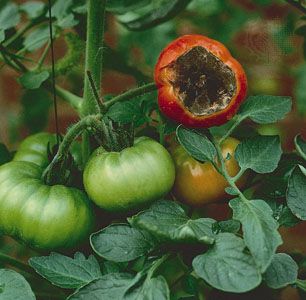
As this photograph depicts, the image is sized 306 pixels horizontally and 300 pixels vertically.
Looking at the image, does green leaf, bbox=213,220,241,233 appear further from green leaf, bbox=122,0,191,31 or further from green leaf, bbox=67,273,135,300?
green leaf, bbox=122,0,191,31

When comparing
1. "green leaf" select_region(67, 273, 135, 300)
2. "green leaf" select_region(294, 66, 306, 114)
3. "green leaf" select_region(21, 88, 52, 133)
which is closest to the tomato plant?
"green leaf" select_region(67, 273, 135, 300)

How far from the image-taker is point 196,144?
0.71 m

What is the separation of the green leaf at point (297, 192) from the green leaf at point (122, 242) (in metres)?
0.15

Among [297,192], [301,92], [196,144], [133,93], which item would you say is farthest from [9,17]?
[301,92]

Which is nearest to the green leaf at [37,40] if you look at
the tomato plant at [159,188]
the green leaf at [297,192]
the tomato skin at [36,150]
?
the tomato plant at [159,188]

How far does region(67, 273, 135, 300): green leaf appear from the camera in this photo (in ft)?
2.05

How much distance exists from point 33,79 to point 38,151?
0.10 metres

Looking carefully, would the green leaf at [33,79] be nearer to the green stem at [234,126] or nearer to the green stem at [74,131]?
the green stem at [74,131]

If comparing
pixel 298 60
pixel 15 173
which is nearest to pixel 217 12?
pixel 298 60

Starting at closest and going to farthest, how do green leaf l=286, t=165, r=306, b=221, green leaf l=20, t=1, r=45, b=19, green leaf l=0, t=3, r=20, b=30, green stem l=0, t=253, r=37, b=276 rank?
green leaf l=286, t=165, r=306, b=221 < green stem l=0, t=253, r=37, b=276 < green leaf l=0, t=3, r=20, b=30 < green leaf l=20, t=1, r=45, b=19

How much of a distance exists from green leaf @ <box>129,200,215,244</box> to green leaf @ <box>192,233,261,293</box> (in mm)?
14

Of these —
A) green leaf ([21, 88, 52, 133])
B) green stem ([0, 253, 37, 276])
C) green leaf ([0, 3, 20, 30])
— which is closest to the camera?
green stem ([0, 253, 37, 276])

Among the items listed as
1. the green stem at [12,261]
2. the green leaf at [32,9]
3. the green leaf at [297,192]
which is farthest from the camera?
the green leaf at [32,9]

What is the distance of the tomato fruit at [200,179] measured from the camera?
2.50ft
